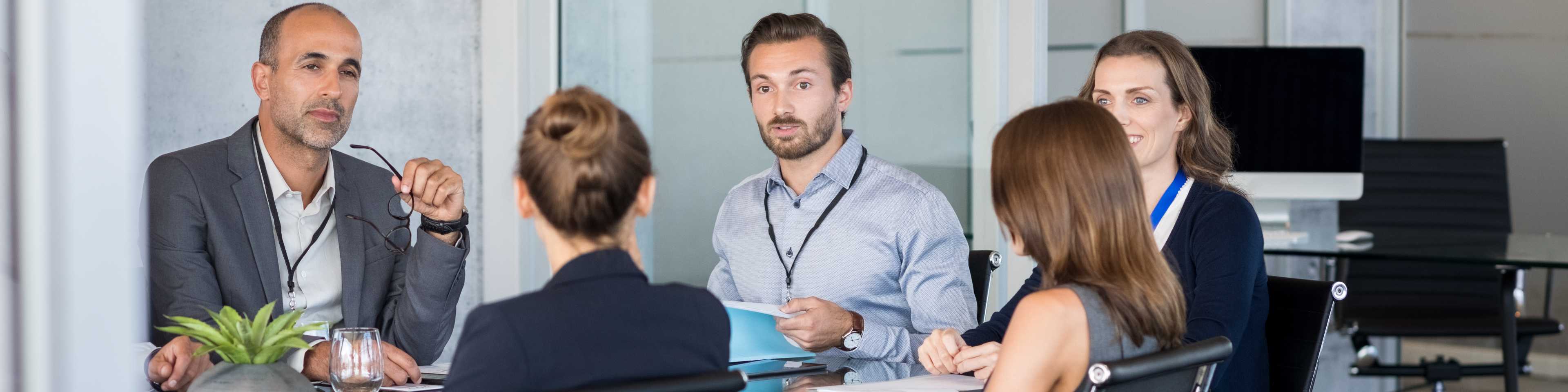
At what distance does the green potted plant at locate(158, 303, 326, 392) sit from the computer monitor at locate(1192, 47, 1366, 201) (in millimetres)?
3558

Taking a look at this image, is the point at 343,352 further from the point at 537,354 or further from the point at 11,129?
the point at 11,129

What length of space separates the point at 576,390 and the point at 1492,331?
379 cm

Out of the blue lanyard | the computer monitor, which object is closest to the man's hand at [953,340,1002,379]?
the blue lanyard

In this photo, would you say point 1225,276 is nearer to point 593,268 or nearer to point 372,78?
point 593,268

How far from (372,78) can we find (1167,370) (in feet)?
9.71

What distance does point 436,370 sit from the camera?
6.28 feet

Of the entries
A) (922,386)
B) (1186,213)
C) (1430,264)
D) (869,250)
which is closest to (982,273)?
(869,250)

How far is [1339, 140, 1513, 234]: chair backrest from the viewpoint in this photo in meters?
4.54

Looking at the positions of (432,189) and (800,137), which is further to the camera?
(800,137)

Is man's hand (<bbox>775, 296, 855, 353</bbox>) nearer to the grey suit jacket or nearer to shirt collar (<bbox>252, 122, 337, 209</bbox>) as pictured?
the grey suit jacket

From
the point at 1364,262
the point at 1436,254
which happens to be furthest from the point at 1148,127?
the point at 1364,262

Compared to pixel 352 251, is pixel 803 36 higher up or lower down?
higher up

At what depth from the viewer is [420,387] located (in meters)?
1.73

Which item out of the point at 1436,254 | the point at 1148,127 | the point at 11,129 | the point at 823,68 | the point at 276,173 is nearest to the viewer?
the point at 11,129
